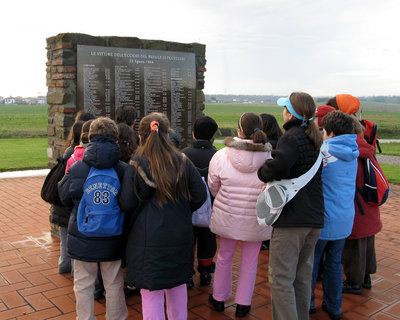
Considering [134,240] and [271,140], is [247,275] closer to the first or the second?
[134,240]

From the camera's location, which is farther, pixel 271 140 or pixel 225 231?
pixel 271 140

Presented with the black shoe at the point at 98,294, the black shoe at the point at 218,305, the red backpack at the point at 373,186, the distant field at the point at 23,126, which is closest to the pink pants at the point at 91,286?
the black shoe at the point at 98,294

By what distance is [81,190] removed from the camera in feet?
10.1

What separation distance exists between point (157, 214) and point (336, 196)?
160 centimetres

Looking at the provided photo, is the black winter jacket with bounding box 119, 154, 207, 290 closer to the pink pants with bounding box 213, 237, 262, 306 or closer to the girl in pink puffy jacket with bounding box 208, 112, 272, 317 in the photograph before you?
the girl in pink puffy jacket with bounding box 208, 112, 272, 317

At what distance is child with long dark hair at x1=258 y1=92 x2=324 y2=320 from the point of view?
9.92ft

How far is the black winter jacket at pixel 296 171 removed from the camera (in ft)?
9.79

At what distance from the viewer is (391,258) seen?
511 centimetres

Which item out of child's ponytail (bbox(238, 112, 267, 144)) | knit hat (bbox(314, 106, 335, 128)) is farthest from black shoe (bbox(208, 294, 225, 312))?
knit hat (bbox(314, 106, 335, 128))

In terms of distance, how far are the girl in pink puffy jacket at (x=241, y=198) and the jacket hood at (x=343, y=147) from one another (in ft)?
1.80

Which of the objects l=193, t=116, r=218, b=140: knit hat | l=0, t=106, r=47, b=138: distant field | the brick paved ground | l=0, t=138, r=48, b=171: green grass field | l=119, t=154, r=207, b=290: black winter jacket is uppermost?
l=193, t=116, r=218, b=140: knit hat

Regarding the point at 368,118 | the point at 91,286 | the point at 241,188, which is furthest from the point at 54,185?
the point at 368,118

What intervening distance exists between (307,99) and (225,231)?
4.24 ft

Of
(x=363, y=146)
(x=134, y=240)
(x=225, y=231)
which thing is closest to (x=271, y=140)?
(x=363, y=146)
